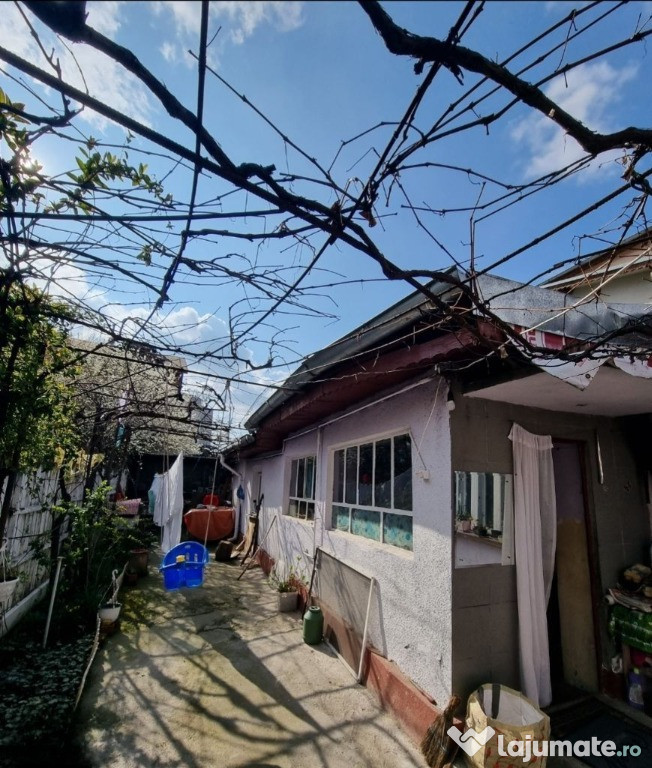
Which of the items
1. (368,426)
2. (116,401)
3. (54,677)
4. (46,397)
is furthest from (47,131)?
(116,401)

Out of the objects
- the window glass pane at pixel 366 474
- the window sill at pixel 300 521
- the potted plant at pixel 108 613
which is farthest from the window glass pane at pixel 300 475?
the potted plant at pixel 108 613

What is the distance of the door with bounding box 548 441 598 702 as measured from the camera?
13.4ft

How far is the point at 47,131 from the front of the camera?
1.90 metres

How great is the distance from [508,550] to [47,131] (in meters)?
4.66

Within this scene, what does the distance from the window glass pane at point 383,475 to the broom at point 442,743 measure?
1.91 m

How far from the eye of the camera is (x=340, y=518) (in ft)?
18.8

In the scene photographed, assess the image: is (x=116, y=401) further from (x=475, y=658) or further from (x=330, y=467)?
(x=475, y=658)

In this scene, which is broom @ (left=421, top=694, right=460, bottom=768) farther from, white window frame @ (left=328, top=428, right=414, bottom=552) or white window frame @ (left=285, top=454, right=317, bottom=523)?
white window frame @ (left=285, top=454, right=317, bottom=523)

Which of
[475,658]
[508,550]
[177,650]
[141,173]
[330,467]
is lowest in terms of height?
[177,650]

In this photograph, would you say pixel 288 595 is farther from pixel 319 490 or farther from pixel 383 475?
pixel 383 475

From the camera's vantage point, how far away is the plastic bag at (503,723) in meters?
2.66

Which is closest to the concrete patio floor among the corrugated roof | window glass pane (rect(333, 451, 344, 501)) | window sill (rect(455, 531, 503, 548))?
window sill (rect(455, 531, 503, 548))

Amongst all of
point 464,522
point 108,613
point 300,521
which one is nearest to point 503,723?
point 464,522

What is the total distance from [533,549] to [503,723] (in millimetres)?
1498
